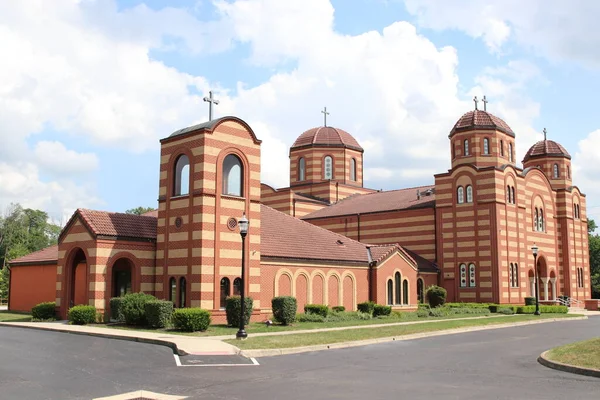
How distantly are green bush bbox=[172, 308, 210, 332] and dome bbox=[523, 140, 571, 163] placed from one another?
40969mm

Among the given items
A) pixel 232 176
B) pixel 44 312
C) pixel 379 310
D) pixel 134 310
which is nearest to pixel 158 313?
pixel 134 310

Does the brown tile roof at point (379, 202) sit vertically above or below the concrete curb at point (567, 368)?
above

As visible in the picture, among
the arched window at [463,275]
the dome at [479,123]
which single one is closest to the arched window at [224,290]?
the arched window at [463,275]

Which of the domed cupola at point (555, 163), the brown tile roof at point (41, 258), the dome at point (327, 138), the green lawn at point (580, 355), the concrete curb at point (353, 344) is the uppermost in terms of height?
the dome at point (327, 138)

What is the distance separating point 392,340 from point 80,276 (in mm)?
20728

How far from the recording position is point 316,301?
35812 millimetres

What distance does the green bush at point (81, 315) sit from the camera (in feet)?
91.9

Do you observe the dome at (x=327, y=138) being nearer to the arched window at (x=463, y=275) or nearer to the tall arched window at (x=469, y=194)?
the tall arched window at (x=469, y=194)

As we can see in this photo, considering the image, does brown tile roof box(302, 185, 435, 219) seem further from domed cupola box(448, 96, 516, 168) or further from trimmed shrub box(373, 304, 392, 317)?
trimmed shrub box(373, 304, 392, 317)

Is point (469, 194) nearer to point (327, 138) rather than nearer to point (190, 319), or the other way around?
point (327, 138)

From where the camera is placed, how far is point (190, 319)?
24672 mm

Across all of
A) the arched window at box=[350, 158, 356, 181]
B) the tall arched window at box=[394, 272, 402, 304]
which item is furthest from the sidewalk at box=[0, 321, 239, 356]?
the arched window at box=[350, 158, 356, 181]

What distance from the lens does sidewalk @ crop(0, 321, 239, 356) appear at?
18641mm

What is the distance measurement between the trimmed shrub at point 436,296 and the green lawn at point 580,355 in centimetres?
2306
